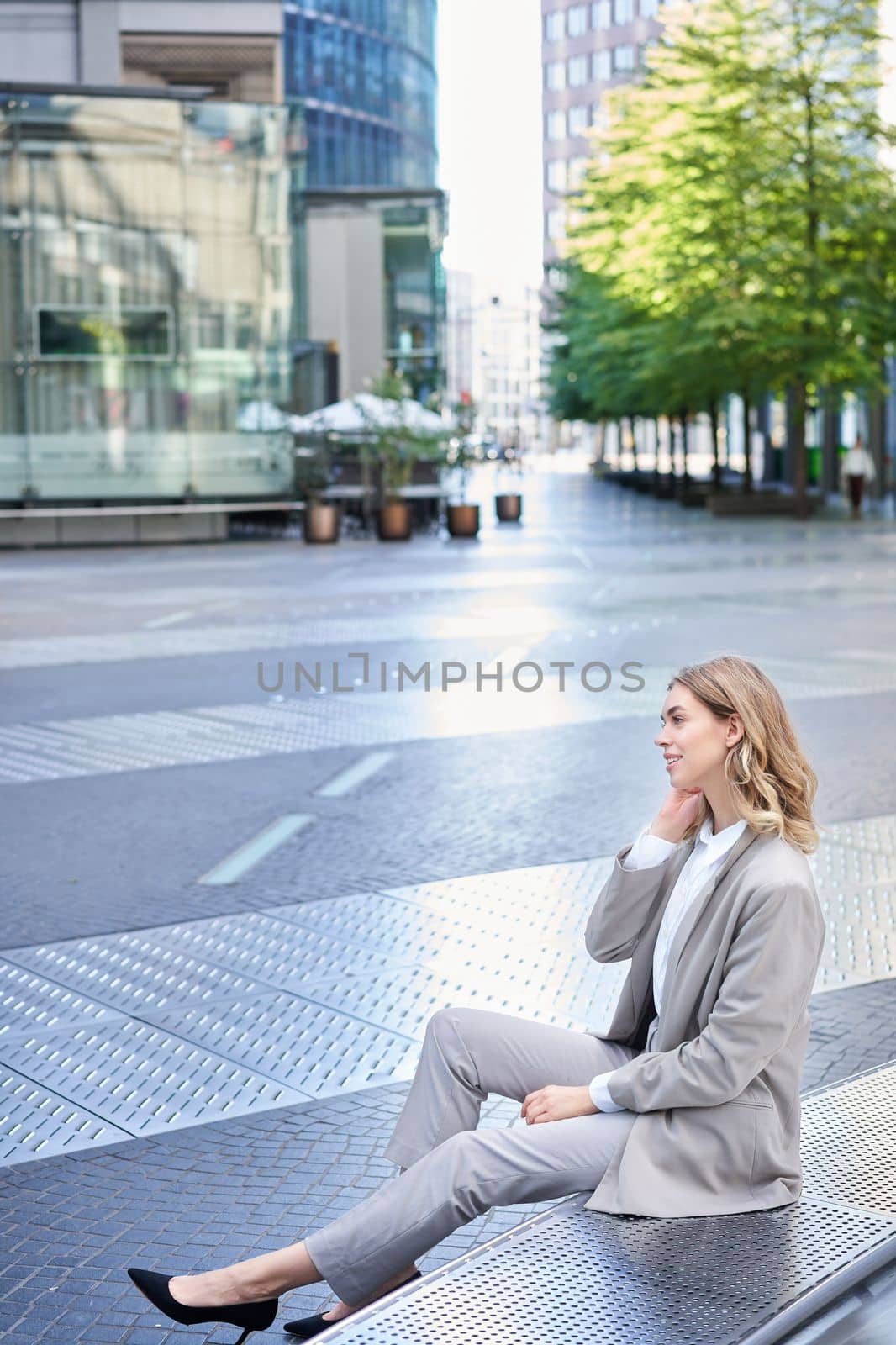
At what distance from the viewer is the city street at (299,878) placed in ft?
14.1

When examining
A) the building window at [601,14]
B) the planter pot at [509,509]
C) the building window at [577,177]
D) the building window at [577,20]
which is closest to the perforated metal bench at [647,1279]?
the planter pot at [509,509]

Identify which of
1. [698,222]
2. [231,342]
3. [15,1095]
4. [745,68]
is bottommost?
[15,1095]

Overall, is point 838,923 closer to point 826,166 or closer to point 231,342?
point 231,342

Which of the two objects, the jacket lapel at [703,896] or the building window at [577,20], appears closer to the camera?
the jacket lapel at [703,896]

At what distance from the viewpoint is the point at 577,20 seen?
502 feet

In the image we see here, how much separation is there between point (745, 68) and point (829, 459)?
18.2 metres

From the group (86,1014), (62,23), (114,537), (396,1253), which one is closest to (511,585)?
(114,537)

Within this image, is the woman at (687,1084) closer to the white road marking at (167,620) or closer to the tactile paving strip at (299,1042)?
the tactile paving strip at (299,1042)

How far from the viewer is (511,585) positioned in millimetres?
19984

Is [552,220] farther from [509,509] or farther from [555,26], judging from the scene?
[509,509]

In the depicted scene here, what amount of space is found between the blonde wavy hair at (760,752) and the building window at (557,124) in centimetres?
16030

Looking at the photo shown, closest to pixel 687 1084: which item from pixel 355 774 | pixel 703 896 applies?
pixel 703 896

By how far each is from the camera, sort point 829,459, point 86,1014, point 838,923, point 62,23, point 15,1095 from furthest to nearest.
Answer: point 829,459 < point 62,23 < point 838,923 < point 86,1014 < point 15,1095

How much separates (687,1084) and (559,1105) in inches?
12.6
